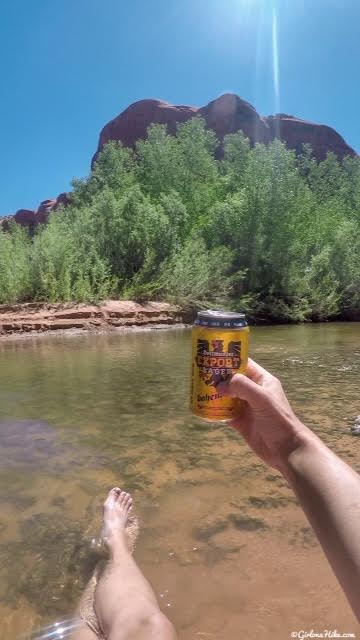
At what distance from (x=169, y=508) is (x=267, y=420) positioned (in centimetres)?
126

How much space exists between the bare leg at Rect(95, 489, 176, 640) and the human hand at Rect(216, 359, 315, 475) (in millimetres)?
642

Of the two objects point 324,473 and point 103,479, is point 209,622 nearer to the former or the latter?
point 324,473

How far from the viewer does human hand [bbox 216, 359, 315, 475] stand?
117cm

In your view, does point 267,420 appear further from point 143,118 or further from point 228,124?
point 143,118

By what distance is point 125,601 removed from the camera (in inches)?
62.1

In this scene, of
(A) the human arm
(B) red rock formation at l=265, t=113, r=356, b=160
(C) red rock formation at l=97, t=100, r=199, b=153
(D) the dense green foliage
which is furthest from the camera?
(B) red rock formation at l=265, t=113, r=356, b=160

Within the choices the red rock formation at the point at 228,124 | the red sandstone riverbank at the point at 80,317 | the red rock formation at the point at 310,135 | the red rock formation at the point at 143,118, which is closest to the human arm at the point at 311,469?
the red sandstone riverbank at the point at 80,317

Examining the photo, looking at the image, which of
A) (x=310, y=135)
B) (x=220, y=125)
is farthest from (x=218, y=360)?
(x=310, y=135)

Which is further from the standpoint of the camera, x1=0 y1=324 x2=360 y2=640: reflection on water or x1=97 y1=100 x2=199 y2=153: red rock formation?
x1=97 y1=100 x2=199 y2=153: red rock formation

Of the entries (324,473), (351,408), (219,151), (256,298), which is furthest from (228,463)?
(219,151)

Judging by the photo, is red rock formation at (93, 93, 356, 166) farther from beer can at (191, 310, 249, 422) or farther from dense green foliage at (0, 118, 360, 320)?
beer can at (191, 310, 249, 422)

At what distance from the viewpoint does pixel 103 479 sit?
2.65 m

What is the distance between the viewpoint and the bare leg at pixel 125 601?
1.44 metres

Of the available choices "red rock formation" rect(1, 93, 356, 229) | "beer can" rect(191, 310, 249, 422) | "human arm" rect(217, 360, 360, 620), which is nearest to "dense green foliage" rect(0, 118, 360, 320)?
Answer: "beer can" rect(191, 310, 249, 422)
